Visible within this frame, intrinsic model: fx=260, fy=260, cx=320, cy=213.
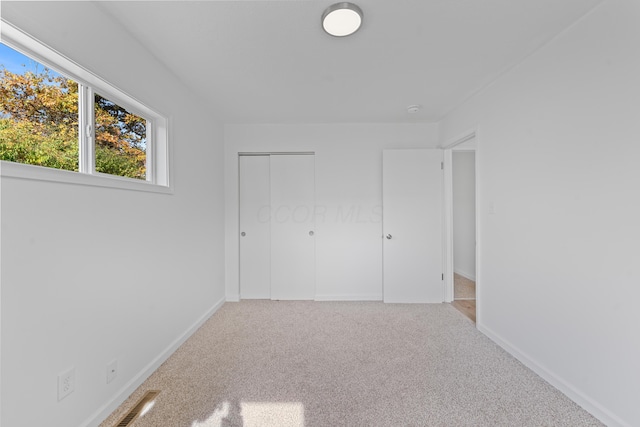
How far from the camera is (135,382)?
71.1 inches

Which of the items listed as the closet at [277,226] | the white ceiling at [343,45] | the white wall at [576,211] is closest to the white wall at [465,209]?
the white ceiling at [343,45]

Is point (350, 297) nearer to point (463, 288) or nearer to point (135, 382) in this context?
point (463, 288)

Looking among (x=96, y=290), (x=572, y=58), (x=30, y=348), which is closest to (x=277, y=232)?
(x=96, y=290)

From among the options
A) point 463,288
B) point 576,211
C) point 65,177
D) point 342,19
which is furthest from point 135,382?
point 463,288

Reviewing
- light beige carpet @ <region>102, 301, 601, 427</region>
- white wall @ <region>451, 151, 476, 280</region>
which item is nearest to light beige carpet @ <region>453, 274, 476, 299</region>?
white wall @ <region>451, 151, 476, 280</region>

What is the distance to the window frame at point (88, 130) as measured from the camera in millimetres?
1166

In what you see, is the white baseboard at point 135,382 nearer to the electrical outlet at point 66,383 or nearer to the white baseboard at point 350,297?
the electrical outlet at point 66,383

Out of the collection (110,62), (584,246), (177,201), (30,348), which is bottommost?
(30,348)

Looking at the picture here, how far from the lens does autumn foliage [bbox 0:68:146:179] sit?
118 cm

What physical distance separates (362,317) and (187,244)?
2069 mm

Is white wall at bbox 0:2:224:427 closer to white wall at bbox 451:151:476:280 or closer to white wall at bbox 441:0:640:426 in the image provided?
white wall at bbox 441:0:640:426

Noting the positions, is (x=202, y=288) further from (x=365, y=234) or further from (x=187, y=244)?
(x=365, y=234)

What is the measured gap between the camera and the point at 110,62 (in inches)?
63.6

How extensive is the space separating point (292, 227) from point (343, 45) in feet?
7.69
